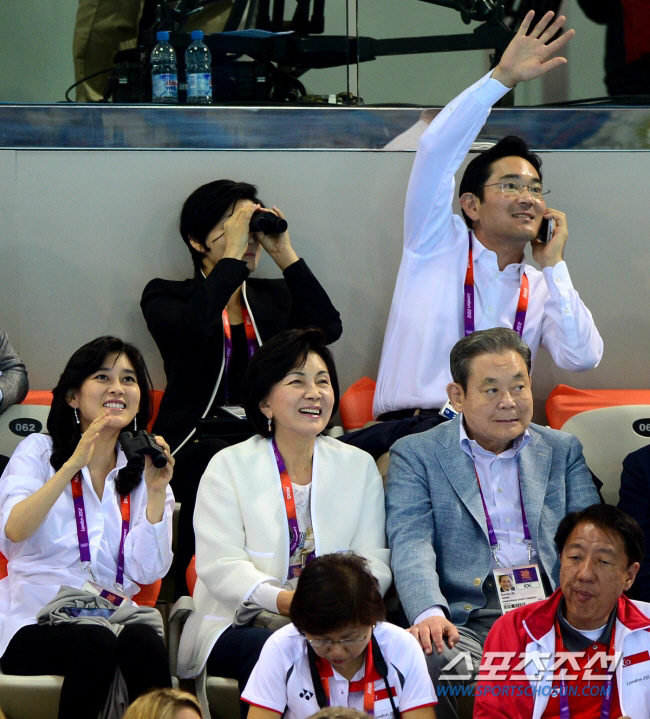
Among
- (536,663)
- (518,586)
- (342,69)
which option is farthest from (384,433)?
(342,69)

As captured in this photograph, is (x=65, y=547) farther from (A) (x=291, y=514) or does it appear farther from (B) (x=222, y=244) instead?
(B) (x=222, y=244)

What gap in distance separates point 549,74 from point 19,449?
238cm

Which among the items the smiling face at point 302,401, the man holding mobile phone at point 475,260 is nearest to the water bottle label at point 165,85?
the man holding mobile phone at point 475,260

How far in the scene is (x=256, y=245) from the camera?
11.9ft

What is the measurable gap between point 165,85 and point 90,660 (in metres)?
2.19

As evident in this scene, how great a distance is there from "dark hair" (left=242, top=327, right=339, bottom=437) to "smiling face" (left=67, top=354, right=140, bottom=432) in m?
0.31

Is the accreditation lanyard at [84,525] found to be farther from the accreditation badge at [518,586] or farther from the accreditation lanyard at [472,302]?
the accreditation lanyard at [472,302]

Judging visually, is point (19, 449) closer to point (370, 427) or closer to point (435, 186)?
point (370, 427)

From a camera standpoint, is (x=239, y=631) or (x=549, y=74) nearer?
(x=239, y=631)

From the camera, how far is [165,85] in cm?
385

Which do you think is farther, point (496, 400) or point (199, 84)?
point (199, 84)

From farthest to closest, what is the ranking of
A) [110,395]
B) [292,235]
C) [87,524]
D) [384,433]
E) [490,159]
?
[292,235]
[490,159]
[384,433]
[110,395]
[87,524]

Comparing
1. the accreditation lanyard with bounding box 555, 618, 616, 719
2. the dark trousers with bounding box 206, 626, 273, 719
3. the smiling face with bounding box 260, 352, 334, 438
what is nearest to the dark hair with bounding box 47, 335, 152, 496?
the smiling face with bounding box 260, 352, 334, 438

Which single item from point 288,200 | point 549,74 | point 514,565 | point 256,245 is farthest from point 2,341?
point 549,74
